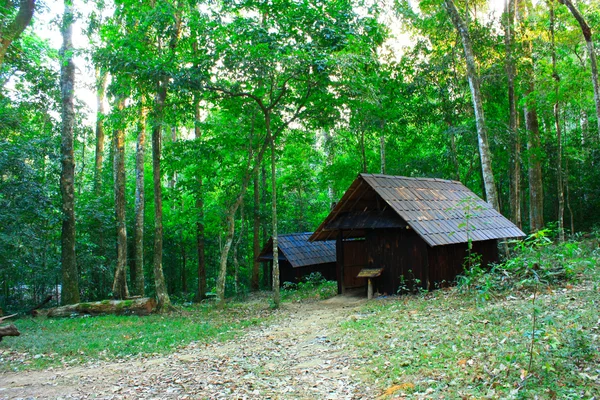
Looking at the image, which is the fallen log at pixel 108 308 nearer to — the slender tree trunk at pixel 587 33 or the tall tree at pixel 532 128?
the slender tree trunk at pixel 587 33

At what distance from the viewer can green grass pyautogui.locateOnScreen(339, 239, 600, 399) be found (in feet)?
13.7

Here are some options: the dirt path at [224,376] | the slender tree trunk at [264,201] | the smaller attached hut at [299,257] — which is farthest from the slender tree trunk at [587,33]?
the slender tree trunk at [264,201]

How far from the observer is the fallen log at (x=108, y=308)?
42.7ft

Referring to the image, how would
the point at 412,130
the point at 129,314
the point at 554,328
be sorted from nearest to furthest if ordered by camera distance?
the point at 554,328 → the point at 129,314 → the point at 412,130

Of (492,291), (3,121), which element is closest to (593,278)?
(492,291)

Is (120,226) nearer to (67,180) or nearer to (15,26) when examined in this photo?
(67,180)

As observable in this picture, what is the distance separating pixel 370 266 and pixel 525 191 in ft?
64.9

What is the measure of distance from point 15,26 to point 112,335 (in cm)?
856

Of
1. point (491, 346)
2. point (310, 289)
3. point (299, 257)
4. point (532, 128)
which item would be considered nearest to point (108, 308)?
point (310, 289)

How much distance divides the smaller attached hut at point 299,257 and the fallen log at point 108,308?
7041 mm

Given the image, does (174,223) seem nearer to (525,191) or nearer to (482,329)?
(482,329)

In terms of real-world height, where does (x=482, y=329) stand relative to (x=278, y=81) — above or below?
below

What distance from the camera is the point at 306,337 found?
27.9ft

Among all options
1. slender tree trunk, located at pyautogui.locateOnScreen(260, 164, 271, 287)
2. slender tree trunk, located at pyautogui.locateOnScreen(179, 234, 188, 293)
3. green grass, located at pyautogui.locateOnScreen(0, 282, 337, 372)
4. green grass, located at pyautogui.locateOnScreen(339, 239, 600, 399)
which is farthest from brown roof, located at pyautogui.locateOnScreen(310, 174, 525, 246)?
slender tree trunk, located at pyautogui.locateOnScreen(179, 234, 188, 293)
